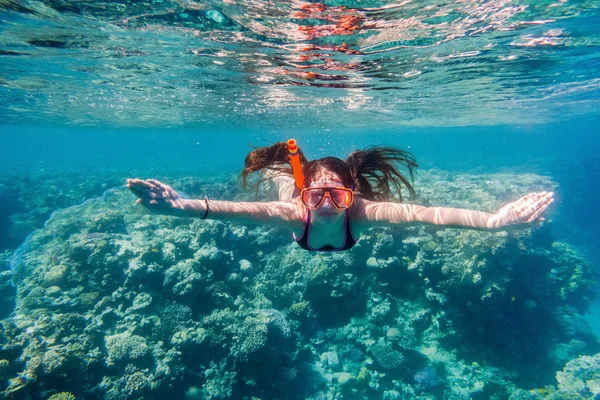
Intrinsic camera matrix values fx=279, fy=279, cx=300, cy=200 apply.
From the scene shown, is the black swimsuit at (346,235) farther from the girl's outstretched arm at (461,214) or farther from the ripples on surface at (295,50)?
the ripples on surface at (295,50)

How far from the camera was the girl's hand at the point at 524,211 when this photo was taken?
9.17 ft

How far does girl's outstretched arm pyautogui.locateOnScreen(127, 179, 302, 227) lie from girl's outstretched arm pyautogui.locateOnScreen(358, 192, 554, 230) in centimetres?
102

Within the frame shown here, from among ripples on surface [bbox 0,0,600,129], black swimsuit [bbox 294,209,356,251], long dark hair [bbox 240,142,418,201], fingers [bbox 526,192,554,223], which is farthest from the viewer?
ripples on surface [bbox 0,0,600,129]

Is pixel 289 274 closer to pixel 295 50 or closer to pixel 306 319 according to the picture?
pixel 306 319

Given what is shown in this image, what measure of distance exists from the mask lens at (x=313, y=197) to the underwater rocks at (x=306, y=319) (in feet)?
20.2

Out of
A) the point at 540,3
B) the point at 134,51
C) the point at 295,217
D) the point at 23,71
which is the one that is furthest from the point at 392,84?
the point at 23,71

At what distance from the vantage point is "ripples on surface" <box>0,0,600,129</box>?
698cm

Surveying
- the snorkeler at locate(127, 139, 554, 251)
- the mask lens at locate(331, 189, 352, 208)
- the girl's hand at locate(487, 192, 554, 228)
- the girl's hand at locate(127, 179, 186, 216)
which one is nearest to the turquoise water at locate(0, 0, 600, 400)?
the snorkeler at locate(127, 139, 554, 251)

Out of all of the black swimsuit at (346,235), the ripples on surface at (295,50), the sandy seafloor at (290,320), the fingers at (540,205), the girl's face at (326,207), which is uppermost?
the ripples on surface at (295,50)

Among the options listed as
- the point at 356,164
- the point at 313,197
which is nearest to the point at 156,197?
the point at 313,197

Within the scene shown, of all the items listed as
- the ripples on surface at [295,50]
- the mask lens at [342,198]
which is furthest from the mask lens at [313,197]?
the ripples on surface at [295,50]

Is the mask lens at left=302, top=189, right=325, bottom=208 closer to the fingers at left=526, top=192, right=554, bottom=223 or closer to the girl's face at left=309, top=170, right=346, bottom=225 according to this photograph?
the girl's face at left=309, top=170, right=346, bottom=225

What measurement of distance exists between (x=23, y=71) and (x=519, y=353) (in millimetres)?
22755

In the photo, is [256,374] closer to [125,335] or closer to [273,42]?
[125,335]
